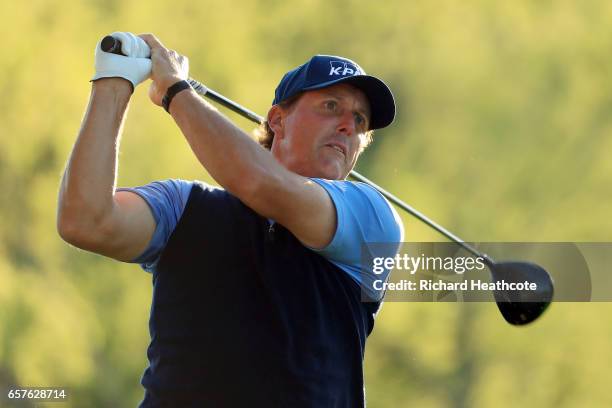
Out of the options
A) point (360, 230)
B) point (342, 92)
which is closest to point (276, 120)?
point (342, 92)

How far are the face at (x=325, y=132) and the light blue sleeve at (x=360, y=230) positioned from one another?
0.60 feet

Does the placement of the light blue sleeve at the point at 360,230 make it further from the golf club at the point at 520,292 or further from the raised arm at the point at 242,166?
the golf club at the point at 520,292

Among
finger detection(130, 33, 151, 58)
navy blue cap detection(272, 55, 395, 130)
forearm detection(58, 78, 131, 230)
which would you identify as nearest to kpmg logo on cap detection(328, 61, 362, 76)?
navy blue cap detection(272, 55, 395, 130)

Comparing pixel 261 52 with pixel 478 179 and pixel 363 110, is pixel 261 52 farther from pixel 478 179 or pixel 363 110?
pixel 363 110

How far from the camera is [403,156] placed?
8.23 meters

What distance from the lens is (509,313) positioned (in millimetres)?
3645

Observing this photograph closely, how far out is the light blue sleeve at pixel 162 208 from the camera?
7.88ft

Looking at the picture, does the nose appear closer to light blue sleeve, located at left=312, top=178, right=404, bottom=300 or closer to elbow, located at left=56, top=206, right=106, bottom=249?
light blue sleeve, located at left=312, top=178, right=404, bottom=300

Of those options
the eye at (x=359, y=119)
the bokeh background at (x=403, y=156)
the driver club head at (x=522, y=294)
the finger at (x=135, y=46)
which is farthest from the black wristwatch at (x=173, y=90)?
the bokeh background at (x=403, y=156)

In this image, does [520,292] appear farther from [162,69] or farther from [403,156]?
[403,156]

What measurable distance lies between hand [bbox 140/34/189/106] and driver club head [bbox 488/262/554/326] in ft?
5.07

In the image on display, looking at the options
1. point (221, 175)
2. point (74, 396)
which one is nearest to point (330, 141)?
point (221, 175)

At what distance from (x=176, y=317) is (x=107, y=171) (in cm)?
33

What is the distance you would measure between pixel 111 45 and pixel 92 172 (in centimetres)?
30
